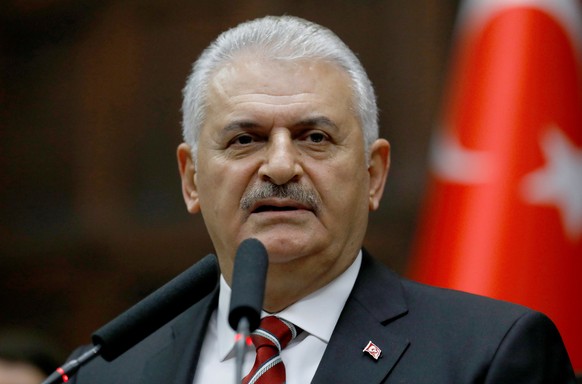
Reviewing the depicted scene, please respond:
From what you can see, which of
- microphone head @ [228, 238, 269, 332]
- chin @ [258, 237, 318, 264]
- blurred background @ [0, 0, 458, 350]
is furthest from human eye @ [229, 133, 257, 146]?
blurred background @ [0, 0, 458, 350]

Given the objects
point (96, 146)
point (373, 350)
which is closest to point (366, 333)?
point (373, 350)

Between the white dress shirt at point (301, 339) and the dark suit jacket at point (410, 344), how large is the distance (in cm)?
3

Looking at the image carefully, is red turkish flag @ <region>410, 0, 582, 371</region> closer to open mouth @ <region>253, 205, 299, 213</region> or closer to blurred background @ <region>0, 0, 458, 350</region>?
open mouth @ <region>253, 205, 299, 213</region>

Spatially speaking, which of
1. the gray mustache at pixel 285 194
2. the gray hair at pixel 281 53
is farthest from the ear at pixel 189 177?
the gray mustache at pixel 285 194

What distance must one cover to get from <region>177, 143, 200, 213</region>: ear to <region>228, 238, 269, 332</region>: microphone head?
1014 mm

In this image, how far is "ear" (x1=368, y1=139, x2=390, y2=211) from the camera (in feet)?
11.5

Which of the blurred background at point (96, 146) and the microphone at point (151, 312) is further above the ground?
the microphone at point (151, 312)

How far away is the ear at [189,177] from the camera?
3.57 meters

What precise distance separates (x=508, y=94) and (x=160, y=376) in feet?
6.36

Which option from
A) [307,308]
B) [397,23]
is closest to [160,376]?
[307,308]

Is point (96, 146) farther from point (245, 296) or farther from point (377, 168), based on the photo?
point (245, 296)

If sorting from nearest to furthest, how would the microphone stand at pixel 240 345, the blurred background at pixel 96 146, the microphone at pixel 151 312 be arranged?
the microphone stand at pixel 240 345 → the microphone at pixel 151 312 → the blurred background at pixel 96 146

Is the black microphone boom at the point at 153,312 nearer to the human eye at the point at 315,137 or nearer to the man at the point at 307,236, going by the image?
the man at the point at 307,236

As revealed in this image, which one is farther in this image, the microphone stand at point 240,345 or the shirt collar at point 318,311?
the shirt collar at point 318,311
